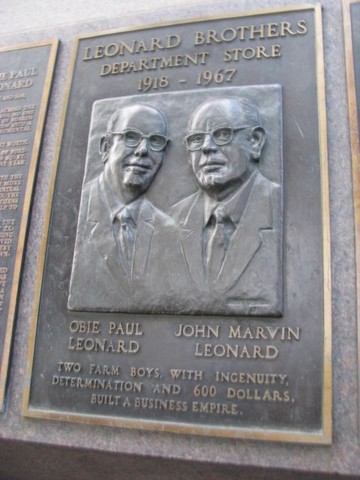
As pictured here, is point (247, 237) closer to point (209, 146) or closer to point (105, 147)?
point (209, 146)

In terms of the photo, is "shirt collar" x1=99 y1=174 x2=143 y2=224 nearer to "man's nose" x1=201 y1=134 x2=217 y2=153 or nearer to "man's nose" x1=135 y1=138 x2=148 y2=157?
"man's nose" x1=135 y1=138 x2=148 y2=157

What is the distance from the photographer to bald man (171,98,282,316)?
Answer: 3.42 metres

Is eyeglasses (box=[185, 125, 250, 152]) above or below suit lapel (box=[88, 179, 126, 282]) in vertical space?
above

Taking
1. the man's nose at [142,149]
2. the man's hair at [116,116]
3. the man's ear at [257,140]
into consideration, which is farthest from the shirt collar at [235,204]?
the man's hair at [116,116]

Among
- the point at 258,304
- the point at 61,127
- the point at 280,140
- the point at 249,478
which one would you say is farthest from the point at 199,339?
the point at 61,127

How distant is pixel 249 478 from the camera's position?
3.25 m

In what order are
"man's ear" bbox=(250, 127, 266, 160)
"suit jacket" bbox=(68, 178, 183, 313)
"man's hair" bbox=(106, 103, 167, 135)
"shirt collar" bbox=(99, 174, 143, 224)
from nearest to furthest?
1. "suit jacket" bbox=(68, 178, 183, 313)
2. "man's ear" bbox=(250, 127, 266, 160)
3. "shirt collar" bbox=(99, 174, 143, 224)
4. "man's hair" bbox=(106, 103, 167, 135)

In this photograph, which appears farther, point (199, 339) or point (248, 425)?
point (199, 339)

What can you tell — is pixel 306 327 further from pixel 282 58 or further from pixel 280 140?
pixel 282 58

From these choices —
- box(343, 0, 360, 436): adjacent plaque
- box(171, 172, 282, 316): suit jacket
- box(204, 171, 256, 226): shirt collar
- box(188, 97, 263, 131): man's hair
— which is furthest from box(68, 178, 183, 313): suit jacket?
box(343, 0, 360, 436): adjacent plaque

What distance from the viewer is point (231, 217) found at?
3611 mm

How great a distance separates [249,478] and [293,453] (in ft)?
1.31

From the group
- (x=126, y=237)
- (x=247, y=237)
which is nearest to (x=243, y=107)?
(x=247, y=237)

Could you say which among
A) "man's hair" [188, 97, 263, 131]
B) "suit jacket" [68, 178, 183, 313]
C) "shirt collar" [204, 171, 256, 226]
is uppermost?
"man's hair" [188, 97, 263, 131]
